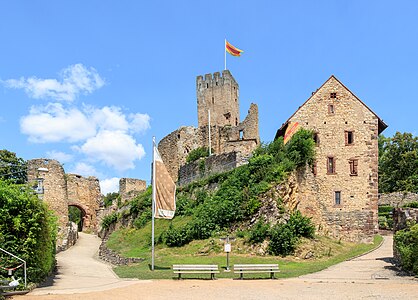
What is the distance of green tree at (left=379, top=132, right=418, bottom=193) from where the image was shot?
51.5 m

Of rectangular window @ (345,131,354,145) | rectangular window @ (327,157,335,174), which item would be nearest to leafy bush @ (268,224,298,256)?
rectangular window @ (327,157,335,174)

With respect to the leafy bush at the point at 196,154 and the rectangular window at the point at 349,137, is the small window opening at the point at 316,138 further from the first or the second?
the leafy bush at the point at 196,154

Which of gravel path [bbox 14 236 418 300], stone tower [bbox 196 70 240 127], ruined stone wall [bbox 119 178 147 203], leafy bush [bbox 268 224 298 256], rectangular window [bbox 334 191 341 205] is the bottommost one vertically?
gravel path [bbox 14 236 418 300]

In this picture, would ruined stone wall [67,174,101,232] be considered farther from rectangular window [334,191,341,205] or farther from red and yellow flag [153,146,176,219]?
red and yellow flag [153,146,176,219]

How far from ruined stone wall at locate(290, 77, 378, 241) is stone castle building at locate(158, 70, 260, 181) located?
235 inches

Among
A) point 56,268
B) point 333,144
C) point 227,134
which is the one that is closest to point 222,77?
point 227,134

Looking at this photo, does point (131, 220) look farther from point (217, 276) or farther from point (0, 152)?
point (0, 152)

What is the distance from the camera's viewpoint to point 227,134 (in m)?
48.8

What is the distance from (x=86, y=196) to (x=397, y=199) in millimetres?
32370

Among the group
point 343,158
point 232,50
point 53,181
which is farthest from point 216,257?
point 232,50

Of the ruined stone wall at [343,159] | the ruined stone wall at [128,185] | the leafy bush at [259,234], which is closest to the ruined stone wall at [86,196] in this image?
the ruined stone wall at [128,185]

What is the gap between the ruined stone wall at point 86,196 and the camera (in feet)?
155

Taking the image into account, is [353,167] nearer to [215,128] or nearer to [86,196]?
[215,128]

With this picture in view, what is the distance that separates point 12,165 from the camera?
54.4 meters
